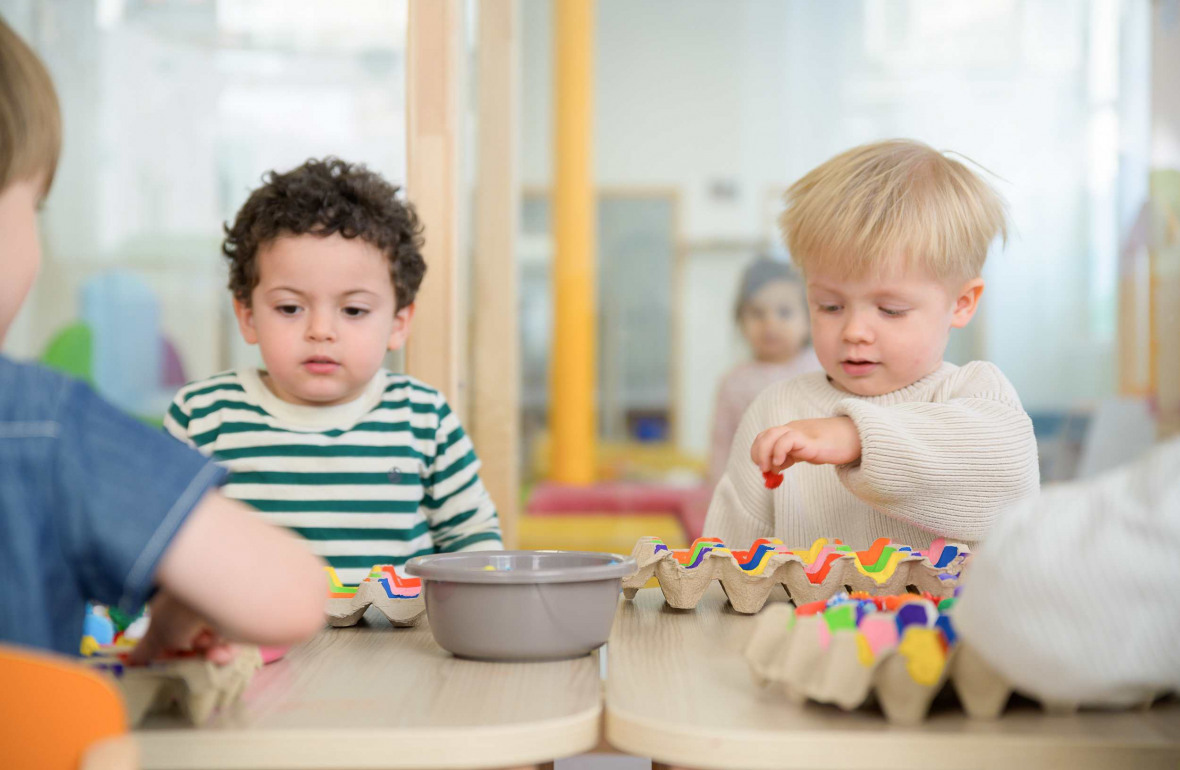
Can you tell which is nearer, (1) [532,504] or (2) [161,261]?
(2) [161,261]

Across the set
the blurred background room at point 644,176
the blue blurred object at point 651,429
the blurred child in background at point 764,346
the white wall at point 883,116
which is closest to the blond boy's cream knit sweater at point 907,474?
the blurred background room at point 644,176

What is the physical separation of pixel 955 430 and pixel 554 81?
3.56 m

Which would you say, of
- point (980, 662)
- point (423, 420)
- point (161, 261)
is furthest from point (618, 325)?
point (980, 662)

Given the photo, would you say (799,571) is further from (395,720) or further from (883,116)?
(883,116)

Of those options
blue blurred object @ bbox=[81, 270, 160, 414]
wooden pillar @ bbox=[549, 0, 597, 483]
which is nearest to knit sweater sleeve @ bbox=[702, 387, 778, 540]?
blue blurred object @ bbox=[81, 270, 160, 414]

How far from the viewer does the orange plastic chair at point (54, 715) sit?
0.46 meters

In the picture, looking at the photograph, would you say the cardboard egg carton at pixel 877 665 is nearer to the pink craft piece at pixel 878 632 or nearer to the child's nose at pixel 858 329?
the pink craft piece at pixel 878 632

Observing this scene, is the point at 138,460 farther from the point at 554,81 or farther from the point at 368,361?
the point at 554,81

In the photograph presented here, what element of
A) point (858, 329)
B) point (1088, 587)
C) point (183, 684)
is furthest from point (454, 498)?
point (1088, 587)

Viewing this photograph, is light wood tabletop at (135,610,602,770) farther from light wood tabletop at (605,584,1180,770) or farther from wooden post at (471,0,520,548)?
wooden post at (471,0,520,548)

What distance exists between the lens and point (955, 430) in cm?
90

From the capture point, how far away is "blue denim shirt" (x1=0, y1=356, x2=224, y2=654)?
0.51 m

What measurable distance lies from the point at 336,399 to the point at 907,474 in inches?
25.4

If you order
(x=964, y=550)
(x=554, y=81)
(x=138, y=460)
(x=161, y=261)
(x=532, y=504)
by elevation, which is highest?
(x=554, y=81)
